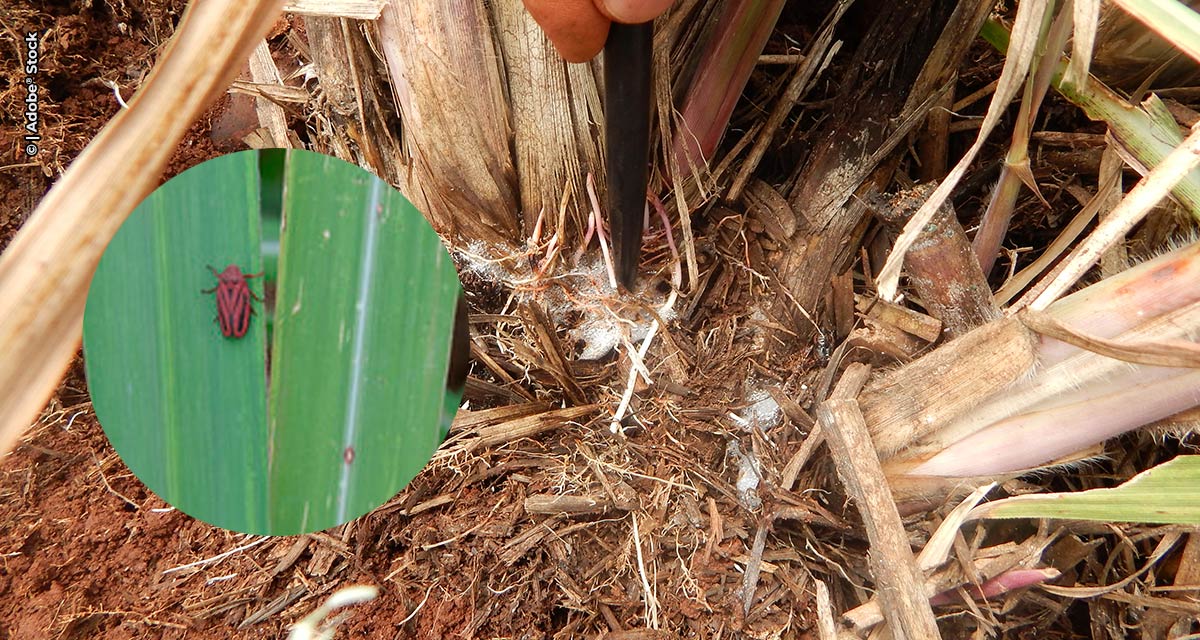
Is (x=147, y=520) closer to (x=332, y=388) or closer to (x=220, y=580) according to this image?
(x=220, y=580)

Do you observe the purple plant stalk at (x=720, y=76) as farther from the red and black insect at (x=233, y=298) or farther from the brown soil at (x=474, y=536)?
the red and black insect at (x=233, y=298)

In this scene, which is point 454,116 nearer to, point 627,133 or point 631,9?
point 627,133

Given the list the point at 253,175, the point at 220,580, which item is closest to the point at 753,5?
the point at 253,175

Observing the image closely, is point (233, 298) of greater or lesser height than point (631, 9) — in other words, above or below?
below

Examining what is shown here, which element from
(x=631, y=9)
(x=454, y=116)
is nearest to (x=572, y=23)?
(x=631, y=9)

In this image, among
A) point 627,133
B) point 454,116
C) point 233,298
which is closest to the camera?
point 233,298

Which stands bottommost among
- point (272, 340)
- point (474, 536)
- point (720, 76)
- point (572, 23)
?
point (474, 536)

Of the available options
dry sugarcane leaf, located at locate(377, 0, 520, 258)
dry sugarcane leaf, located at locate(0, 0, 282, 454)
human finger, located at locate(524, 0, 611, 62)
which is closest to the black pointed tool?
human finger, located at locate(524, 0, 611, 62)
